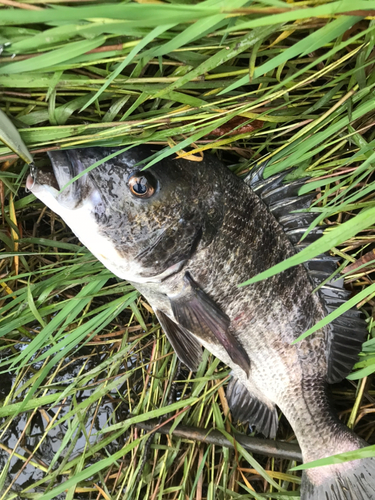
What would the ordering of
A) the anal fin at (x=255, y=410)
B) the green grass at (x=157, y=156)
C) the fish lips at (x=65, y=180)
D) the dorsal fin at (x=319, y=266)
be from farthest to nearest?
the anal fin at (x=255, y=410) → the dorsal fin at (x=319, y=266) → the fish lips at (x=65, y=180) → the green grass at (x=157, y=156)

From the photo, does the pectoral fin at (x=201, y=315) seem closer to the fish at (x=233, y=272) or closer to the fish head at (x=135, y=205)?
the fish at (x=233, y=272)

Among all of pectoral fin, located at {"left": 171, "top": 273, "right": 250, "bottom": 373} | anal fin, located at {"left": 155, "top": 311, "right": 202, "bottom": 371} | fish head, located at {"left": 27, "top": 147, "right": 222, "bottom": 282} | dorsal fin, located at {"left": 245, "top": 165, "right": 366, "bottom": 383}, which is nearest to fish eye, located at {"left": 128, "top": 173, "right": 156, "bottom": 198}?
fish head, located at {"left": 27, "top": 147, "right": 222, "bottom": 282}

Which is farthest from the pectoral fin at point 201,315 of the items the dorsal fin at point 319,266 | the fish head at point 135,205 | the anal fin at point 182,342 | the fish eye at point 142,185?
the dorsal fin at point 319,266

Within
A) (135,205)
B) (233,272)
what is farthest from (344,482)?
(135,205)

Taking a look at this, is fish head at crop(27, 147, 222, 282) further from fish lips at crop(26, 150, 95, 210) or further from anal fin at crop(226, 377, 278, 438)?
anal fin at crop(226, 377, 278, 438)

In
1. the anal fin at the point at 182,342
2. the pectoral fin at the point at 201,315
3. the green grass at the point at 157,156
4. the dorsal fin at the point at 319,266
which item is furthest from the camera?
the anal fin at the point at 182,342
